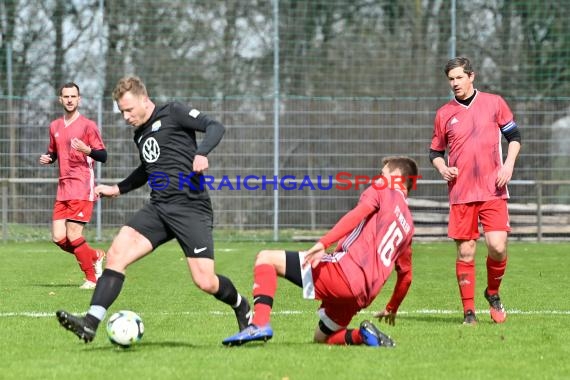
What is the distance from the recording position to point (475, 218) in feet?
28.8

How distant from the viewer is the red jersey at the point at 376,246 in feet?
21.7

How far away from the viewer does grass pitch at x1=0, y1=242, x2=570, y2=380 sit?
239 inches

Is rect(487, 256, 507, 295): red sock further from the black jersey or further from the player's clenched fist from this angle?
the player's clenched fist

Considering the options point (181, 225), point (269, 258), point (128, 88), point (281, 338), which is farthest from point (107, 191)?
point (281, 338)

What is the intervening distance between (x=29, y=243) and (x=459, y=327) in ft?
44.9

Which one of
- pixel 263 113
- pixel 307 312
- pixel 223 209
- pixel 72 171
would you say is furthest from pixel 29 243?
pixel 307 312

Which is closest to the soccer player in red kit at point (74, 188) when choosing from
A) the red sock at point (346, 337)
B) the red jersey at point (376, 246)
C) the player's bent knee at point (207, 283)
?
the player's bent knee at point (207, 283)

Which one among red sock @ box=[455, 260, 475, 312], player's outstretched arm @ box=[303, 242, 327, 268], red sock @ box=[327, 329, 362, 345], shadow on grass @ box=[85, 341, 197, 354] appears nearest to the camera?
player's outstretched arm @ box=[303, 242, 327, 268]

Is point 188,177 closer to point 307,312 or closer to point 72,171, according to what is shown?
point 307,312

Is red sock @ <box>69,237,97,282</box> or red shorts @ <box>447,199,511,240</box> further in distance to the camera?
red sock @ <box>69,237,97,282</box>

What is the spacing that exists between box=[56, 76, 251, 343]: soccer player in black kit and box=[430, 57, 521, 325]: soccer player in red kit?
7.27 ft

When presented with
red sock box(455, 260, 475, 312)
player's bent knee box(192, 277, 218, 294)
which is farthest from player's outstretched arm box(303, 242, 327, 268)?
red sock box(455, 260, 475, 312)

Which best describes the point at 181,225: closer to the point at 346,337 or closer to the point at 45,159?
the point at 346,337

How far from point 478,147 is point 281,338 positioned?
2.43 m
